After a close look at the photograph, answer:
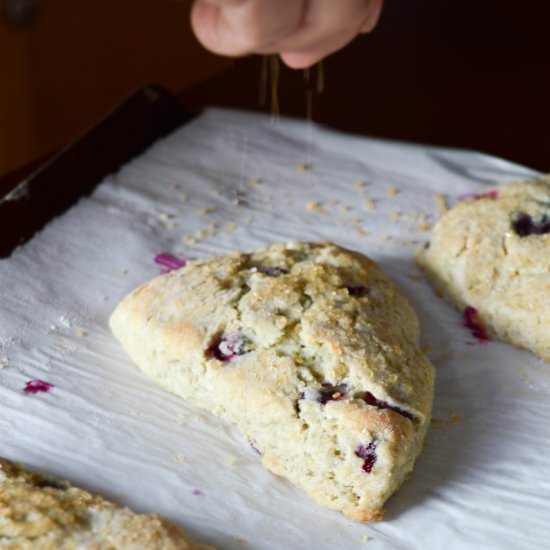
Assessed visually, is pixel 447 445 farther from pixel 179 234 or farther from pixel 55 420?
pixel 179 234

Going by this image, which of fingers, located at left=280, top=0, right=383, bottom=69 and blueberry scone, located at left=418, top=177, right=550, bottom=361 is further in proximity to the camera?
blueberry scone, located at left=418, top=177, right=550, bottom=361

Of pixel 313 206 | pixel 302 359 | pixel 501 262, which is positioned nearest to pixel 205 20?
pixel 302 359

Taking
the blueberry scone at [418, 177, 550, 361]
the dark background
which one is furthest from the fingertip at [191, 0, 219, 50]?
the dark background

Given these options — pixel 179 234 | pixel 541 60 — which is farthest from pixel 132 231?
pixel 541 60

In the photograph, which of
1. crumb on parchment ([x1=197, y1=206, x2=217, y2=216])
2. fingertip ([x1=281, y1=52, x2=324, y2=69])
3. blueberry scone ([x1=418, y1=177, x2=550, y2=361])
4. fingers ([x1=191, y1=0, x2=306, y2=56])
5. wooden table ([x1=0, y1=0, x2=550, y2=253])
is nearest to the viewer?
fingers ([x1=191, y1=0, x2=306, y2=56])

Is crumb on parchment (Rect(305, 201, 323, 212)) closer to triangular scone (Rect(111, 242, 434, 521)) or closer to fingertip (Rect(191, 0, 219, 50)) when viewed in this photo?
triangular scone (Rect(111, 242, 434, 521))

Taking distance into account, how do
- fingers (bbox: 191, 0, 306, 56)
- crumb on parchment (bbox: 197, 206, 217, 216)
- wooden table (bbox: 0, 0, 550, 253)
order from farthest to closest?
1. wooden table (bbox: 0, 0, 550, 253)
2. crumb on parchment (bbox: 197, 206, 217, 216)
3. fingers (bbox: 191, 0, 306, 56)

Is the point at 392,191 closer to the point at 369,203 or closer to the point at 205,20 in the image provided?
the point at 369,203
